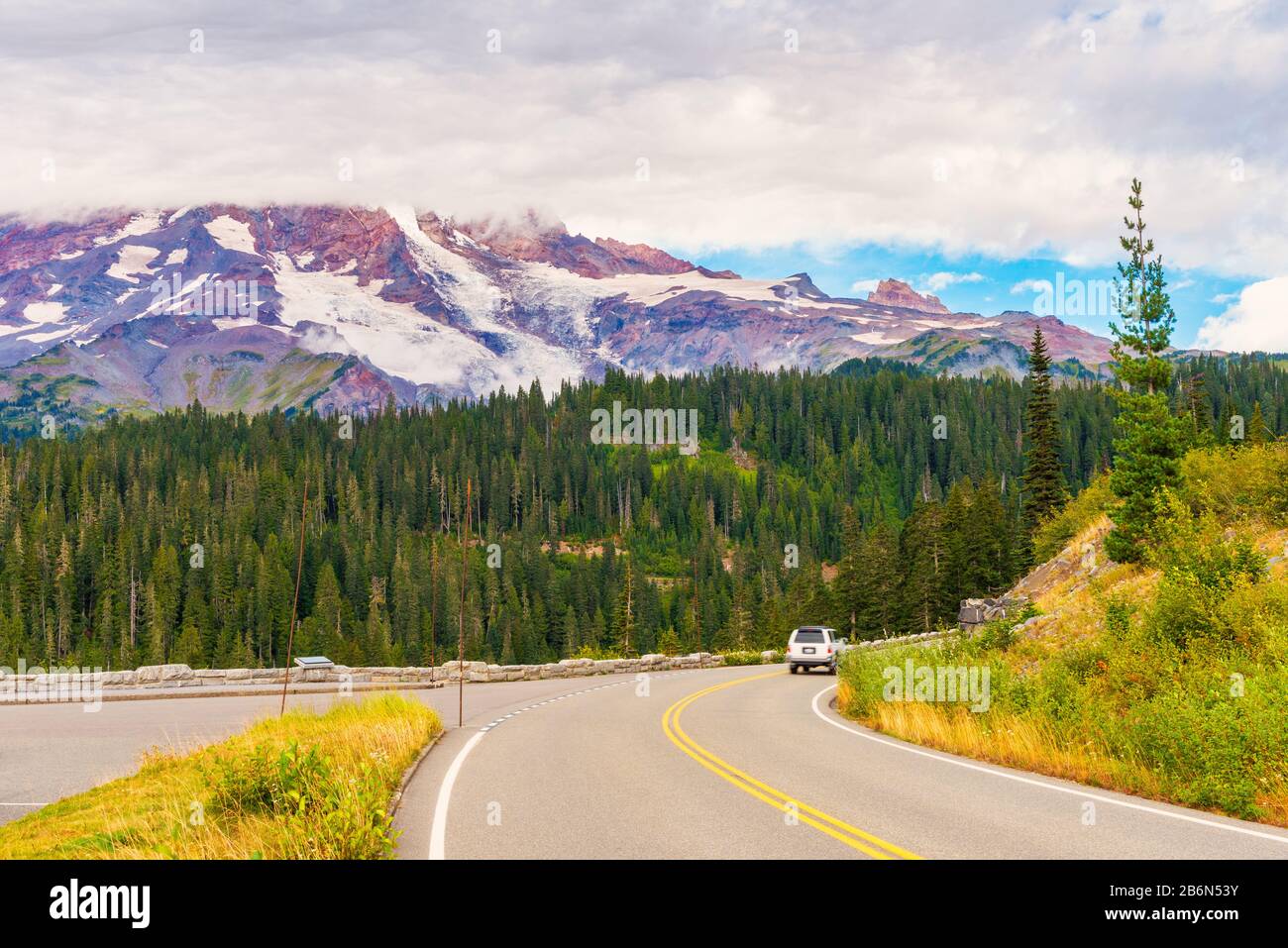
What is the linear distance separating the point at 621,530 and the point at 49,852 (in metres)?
188

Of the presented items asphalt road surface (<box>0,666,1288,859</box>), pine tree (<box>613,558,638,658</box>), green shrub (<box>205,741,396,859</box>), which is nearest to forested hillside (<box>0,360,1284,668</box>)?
pine tree (<box>613,558,638,658</box>)

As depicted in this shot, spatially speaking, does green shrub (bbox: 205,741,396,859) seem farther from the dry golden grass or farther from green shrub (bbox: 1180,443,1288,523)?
green shrub (bbox: 1180,443,1288,523)

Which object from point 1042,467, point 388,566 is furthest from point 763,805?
point 388,566

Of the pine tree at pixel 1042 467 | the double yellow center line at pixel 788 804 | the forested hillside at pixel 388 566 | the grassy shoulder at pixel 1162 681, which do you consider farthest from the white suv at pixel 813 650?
the forested hillside at pixel 388 566

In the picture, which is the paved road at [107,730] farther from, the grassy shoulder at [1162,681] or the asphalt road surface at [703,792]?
the grassy shoulder at [1162,681]

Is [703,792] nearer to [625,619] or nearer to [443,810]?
[443,810]

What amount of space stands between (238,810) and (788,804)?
596 centimetres

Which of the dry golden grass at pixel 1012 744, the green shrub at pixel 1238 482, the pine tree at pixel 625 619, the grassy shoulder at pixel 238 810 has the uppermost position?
the green shrub at pixel 1238 482

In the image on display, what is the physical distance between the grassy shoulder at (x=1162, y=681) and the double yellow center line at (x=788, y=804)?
4.18 meters

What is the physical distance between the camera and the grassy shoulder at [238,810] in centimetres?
846

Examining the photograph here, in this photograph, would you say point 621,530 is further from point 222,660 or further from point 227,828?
point 227,828

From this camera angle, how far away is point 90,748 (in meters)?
19.6

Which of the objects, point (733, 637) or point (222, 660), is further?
point (222, 660)
